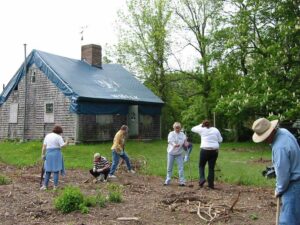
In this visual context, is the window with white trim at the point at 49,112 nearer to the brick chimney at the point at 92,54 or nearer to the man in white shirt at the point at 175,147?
the brick chimney at the point at 92,54

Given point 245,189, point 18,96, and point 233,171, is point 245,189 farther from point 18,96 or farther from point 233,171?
point 18,96

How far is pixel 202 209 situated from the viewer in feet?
29.6

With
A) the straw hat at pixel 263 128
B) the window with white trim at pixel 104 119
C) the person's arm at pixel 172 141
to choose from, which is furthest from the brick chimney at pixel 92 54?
the straw hat at pixel 263 128

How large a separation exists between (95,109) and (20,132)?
6.02m

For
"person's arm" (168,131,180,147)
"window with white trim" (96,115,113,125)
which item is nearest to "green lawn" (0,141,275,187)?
"person's arm" (168,131,180,147)

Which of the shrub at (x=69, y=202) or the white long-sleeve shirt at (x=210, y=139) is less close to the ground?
the white long-sleeve shirt at (x=210, y=139)

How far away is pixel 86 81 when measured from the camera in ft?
92.9

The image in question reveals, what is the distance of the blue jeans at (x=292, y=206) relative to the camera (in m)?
5.32

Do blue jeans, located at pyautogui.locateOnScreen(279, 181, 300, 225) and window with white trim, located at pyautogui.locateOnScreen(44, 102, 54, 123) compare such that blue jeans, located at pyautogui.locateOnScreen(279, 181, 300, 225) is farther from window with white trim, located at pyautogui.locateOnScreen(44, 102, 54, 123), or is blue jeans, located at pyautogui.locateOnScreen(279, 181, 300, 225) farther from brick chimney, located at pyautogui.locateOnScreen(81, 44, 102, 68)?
brick chimney, located at pyautogui.locateOnScreen(81, 44, 102, 68)

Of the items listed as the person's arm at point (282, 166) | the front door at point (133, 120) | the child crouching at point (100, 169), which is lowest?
the child crouching at point (100, 169)

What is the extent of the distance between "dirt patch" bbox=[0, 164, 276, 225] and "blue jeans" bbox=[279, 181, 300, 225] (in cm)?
290

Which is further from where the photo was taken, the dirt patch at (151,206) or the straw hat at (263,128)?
the dirt patch at (151,206)

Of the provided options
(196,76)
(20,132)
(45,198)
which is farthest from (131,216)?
(196,76)

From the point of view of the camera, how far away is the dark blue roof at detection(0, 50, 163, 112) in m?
26.8
